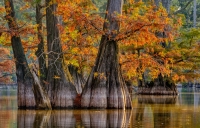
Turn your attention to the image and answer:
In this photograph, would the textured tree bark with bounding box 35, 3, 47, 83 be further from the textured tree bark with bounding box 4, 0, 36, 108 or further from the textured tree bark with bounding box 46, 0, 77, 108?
the textured tree bark with bounding box 4, 0, 36, 108

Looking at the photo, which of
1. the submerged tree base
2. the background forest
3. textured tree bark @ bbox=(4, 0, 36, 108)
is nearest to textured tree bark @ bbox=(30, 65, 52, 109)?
textured tree bark @ bbox=(4, 0, 36, 108)

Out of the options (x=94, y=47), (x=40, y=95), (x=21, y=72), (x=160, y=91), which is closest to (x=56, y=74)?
(x=40, y=95)

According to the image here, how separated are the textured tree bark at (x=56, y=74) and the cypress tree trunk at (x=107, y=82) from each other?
0.60 m

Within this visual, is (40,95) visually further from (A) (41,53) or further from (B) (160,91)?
(B) (160,91)

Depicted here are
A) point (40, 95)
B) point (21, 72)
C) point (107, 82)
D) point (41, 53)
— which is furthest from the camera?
point (41, 53)

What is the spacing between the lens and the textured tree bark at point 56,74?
1998 centimetres

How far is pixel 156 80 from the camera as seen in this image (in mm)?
36156

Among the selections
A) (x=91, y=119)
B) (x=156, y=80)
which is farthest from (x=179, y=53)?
(x=91, y=119)

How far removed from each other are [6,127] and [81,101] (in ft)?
24.3

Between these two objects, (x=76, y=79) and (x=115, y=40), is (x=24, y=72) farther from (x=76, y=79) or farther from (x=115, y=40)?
(x=76, y=79)

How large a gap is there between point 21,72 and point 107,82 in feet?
11.3

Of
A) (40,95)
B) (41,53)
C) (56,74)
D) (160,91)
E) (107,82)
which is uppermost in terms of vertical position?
(41,53)

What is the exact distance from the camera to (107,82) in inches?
785

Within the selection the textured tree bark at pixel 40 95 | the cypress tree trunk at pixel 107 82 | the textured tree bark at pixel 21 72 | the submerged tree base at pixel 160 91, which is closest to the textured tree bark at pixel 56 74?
the textured tree bark at pixel 40 95
